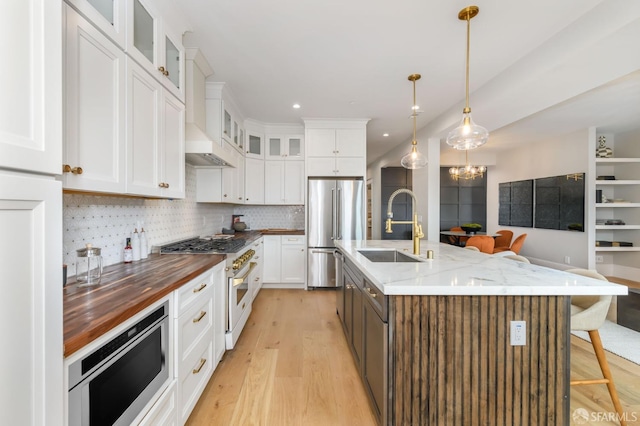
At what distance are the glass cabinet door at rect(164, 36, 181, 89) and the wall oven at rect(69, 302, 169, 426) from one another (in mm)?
1631

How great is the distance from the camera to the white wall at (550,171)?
4.94 metres

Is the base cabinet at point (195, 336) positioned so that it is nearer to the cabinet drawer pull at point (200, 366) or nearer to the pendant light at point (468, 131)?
the cabinet drawer pull at point (200, 366)

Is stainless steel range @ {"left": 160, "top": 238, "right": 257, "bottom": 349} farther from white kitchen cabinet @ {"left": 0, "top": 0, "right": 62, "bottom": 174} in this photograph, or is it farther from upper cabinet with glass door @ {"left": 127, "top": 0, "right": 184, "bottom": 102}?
white kitchen cabinet @ {"left": 0, "top": 0, "right": 62, "bottom": 174}

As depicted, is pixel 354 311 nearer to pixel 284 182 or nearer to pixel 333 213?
pixel 333 213

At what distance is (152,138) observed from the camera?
171 centimetres

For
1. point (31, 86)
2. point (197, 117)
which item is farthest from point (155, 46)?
point (31, 86)

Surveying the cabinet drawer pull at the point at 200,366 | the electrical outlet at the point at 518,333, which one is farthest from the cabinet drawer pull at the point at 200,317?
the electrical outlet at the point at 518,333

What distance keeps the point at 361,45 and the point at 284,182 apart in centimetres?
264

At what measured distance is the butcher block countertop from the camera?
883 millimetres

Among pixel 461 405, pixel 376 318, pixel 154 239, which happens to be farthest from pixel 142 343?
pixel 461 405

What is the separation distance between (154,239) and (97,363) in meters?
1.58

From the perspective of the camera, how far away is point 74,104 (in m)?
1.12

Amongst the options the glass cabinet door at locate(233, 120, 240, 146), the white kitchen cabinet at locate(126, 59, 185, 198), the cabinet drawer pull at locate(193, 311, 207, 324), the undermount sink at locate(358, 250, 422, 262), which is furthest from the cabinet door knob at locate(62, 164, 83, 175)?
the glass cabinet door at locate(233, 120, 240, 146)

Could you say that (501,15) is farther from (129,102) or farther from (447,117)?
(129,102)
